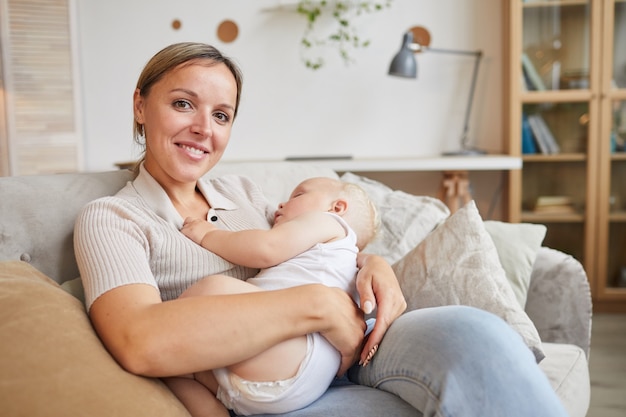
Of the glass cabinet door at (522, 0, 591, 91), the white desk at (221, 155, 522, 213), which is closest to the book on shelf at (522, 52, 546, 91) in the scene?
the glass cabinet door at (522, 0, 591, 91)

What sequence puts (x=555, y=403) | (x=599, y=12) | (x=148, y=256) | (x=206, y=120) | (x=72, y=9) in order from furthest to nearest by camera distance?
(x=72, y=9) < (x=599, y=12) < (x=206, y=120) < (x=148, y=256) < (x=555, y=403)

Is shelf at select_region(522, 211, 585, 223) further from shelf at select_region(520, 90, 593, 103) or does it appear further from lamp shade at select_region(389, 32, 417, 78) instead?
lamp shade at select_region(389, 32, 417, 78)

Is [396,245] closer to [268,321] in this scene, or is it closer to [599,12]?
[268,321]

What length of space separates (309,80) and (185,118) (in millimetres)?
2426

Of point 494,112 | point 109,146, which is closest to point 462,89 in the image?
point 494,112

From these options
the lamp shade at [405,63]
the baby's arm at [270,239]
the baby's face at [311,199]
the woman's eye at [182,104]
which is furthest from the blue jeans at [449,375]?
the lamp shade at [405,63]

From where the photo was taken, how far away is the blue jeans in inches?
36.8

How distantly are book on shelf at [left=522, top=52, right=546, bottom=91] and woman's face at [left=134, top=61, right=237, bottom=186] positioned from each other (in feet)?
8.05

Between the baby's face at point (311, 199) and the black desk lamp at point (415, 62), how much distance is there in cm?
195

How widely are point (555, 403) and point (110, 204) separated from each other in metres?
0.86

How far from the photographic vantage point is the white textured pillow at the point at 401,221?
1.83 metres

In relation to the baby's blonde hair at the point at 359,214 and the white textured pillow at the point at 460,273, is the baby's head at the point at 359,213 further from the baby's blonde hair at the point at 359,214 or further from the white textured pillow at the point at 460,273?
the white textured pillow at the point at 460,273

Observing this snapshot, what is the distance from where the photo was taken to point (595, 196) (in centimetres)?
339

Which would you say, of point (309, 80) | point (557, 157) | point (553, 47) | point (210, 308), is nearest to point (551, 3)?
point (553, 47)
